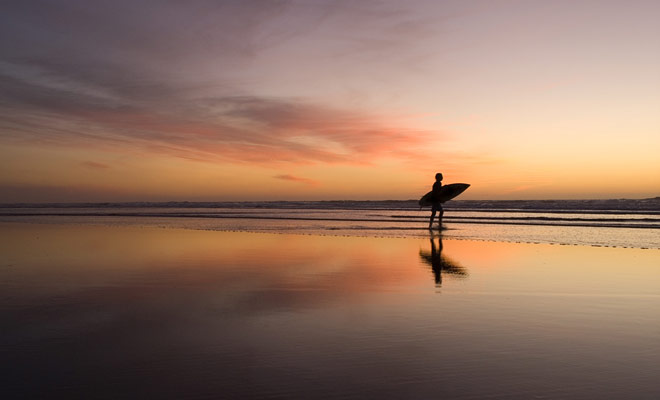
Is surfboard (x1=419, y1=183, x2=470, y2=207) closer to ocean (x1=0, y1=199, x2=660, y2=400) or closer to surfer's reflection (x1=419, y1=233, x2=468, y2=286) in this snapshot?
surfer's reflection (x1=419, y1=233, x2=468, y2=286)

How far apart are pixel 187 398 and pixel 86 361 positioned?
1.38 meters

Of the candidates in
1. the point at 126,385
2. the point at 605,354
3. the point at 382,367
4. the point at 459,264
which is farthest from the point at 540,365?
the point at 459,264

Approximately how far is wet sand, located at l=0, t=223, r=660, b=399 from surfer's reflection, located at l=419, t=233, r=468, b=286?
7cm

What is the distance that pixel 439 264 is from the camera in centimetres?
1065

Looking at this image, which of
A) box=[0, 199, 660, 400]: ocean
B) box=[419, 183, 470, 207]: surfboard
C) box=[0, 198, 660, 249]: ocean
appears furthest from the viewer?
box=[419, 183, 470, 207]: surfboard

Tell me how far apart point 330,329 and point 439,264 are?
580 centimetres

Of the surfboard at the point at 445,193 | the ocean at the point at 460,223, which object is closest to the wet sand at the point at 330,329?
the ocean at the point at 460,223

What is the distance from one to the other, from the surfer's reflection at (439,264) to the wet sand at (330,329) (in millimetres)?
70

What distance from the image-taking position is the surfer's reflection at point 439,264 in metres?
9.27

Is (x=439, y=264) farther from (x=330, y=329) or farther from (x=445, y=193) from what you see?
(x=445, y=193)

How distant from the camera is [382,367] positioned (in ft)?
13.6

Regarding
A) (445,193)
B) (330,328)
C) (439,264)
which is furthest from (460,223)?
(330,328)

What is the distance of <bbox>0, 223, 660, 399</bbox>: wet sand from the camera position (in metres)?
3.82

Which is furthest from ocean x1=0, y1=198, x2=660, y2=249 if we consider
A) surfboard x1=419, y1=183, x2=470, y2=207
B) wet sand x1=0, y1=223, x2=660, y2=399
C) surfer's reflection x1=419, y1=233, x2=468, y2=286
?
wet sand x1=0, y1=223, x2=660, y2=399
